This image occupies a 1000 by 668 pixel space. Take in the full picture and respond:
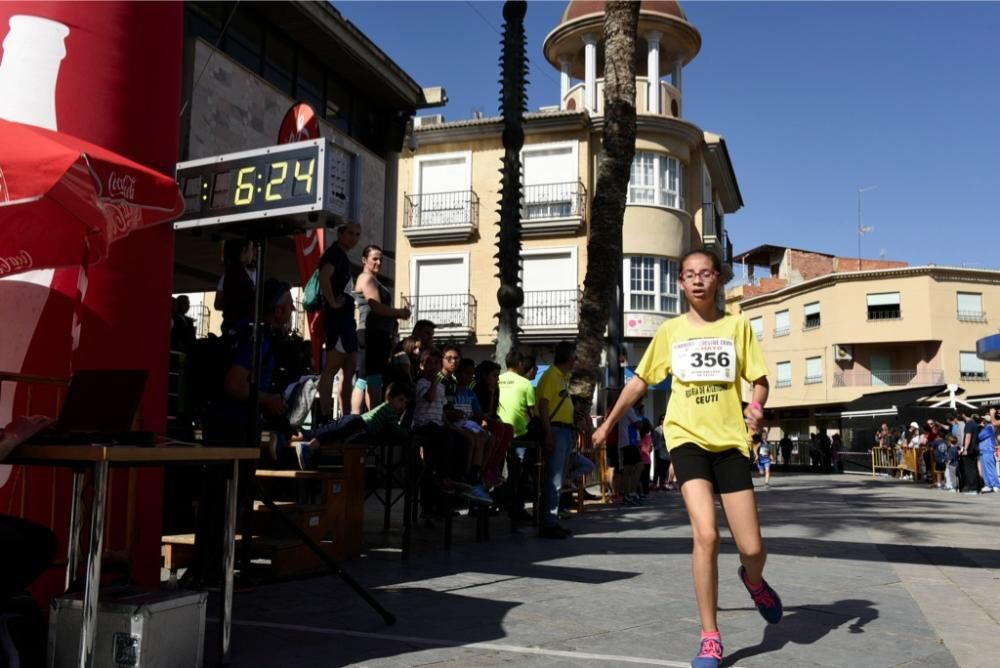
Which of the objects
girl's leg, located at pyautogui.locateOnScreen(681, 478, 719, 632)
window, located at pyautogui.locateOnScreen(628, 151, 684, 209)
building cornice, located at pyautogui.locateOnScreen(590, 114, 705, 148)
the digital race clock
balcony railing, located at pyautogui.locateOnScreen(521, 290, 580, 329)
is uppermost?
building cornice, located at pyautogui.locateOnScreen(590, 114, 705, 148)

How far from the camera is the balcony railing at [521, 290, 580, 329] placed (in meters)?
32.0

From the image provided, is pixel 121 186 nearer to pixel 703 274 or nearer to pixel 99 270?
pixel 99 270

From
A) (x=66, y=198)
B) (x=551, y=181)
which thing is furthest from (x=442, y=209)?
(x=66, y=198)

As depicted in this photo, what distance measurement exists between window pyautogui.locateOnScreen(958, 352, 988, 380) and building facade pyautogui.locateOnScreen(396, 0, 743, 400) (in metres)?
21.7

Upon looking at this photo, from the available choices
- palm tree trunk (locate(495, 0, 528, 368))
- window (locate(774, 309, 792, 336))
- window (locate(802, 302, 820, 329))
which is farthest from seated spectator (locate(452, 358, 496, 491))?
window (locate(774, 309, 792, 336))

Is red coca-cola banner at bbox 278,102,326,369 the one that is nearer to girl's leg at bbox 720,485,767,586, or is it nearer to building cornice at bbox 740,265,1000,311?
girl's leg at bbox 720,485,767,586

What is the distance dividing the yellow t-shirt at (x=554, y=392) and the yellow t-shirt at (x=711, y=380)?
14.9 feet

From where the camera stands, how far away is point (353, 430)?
682 centimetres

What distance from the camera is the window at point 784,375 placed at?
172 ft

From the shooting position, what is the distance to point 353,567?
647cm

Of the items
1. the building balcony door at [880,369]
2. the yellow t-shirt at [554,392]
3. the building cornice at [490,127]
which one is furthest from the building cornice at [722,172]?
the yellow t-shirt at [554,392]

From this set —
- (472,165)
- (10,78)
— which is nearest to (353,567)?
(10,78)

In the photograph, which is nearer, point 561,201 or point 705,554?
point 705,554

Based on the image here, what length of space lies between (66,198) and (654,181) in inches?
1226
